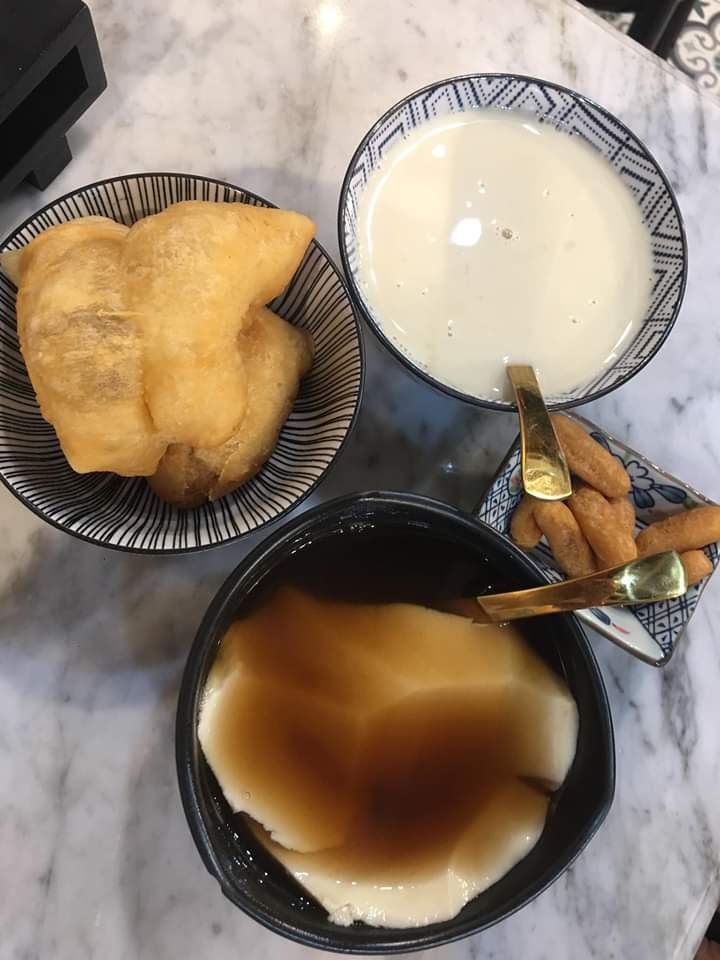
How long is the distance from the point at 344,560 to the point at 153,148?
20.8 inches

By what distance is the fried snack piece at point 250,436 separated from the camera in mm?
734

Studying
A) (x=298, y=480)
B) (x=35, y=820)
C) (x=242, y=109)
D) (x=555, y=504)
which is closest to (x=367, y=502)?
(x=298, y=480)

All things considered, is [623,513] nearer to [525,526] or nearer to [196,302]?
[525,526]

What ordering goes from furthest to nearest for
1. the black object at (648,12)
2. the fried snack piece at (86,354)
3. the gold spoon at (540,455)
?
the black object at (648,12) < the gold spoon at (540,455) < the fried snack piece at (86,354)

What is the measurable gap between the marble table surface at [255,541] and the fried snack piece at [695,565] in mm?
109

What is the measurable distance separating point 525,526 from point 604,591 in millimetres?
158

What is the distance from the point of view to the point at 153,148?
95 centimetres

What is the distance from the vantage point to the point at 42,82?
0.84m

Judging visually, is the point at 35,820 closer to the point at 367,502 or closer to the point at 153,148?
the point at 367,502

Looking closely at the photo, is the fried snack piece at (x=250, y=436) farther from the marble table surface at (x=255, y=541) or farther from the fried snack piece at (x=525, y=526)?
the fried snack piece at (x=525, y=526)

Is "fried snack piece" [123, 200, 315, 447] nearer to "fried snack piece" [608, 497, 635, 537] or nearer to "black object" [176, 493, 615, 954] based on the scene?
"black object" [176, 493, 615, 954]

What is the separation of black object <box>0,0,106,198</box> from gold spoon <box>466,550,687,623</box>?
0.62 metres

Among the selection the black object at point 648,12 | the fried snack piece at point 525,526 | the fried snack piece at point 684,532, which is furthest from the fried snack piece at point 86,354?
the black object at point 648,12

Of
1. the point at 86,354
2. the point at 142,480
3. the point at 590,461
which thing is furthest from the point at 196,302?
the point at 590,461
